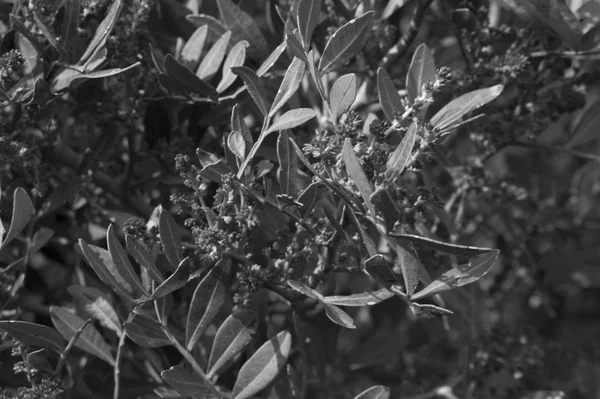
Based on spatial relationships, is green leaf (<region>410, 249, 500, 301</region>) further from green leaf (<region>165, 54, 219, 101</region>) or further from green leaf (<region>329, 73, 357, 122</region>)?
green leaf (<region>165, 54, 219, 101</region>)

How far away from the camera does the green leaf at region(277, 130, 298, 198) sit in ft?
3.56

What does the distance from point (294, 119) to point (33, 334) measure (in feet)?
1.67

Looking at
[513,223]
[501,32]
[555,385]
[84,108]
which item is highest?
[84,108]

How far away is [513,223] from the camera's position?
2.02 metres

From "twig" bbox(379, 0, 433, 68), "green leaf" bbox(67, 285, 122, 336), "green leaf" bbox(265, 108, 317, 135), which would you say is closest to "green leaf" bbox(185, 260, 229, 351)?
"green leaf" bbox(67, 285, 122, 336)

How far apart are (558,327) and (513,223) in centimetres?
43

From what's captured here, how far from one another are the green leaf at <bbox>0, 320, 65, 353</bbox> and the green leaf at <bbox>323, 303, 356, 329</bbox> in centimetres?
42

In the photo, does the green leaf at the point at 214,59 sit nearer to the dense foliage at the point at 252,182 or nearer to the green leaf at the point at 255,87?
the dense foliage at the point at 252,182

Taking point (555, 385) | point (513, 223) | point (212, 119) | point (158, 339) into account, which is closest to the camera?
point (158, 339)

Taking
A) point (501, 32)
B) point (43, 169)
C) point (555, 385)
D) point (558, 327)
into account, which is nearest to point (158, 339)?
point (43, 169)

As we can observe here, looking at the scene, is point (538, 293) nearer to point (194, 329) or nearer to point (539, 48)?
point (539, 48)

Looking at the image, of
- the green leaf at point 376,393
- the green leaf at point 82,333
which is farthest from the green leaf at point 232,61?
the green leaf at point 376,393

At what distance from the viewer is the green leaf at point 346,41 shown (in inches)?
43.0

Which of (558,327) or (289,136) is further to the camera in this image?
(558,327)
